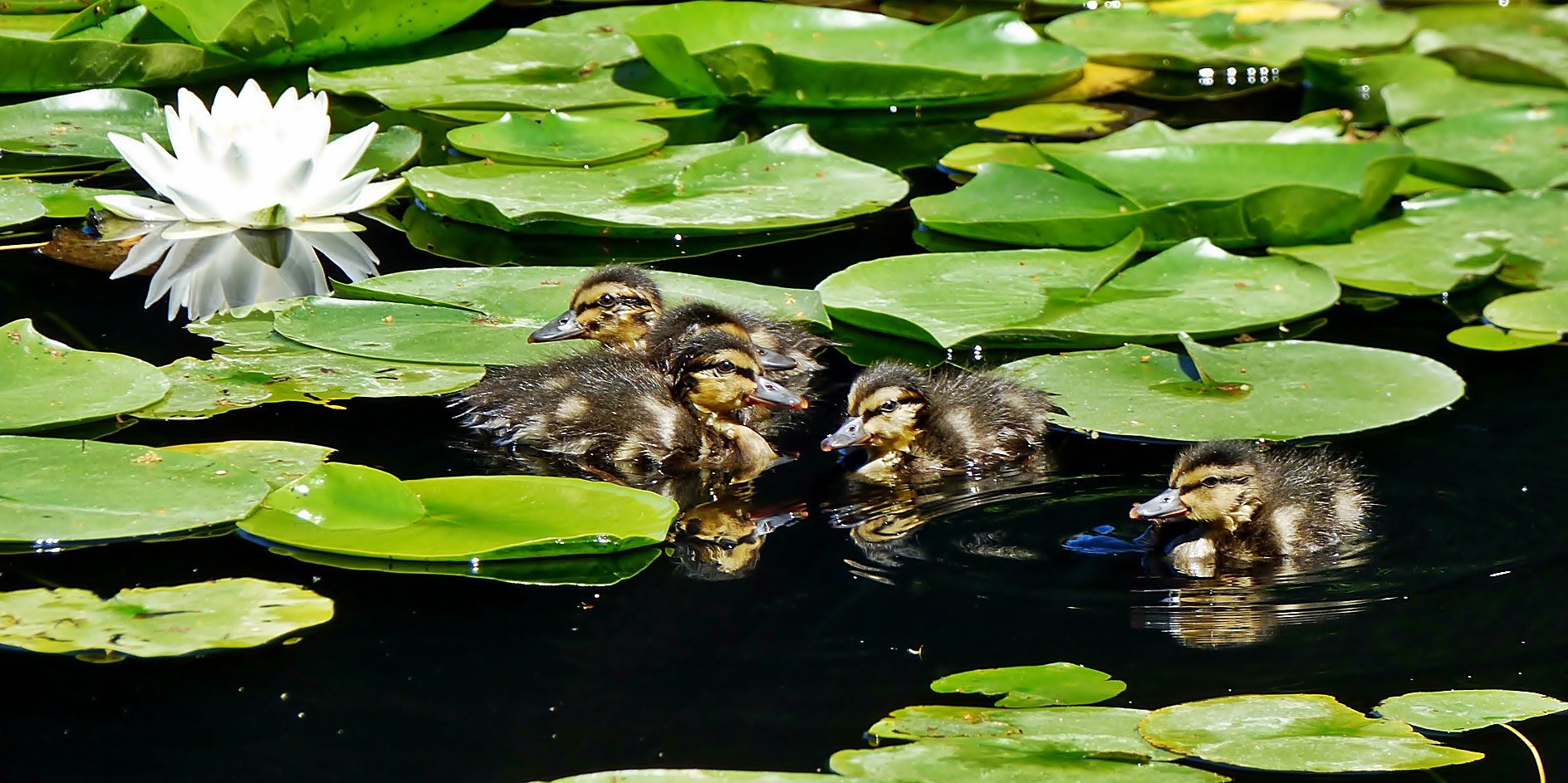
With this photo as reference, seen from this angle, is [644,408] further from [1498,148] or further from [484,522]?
[1498,148]

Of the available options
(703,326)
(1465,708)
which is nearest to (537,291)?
(703,326)

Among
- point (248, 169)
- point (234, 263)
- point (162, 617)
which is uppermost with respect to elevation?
point (248, 169)

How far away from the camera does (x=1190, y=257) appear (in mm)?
4477

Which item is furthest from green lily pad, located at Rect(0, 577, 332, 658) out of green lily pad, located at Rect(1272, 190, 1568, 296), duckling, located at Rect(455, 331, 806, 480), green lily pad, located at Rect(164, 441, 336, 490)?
green lily pad, located at Rect(1272, 190, 1568, 296)

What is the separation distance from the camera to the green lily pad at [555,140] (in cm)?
499

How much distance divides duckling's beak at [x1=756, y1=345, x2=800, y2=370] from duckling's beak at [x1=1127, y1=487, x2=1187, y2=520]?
0.96 meters

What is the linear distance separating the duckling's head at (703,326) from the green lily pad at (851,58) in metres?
2.21

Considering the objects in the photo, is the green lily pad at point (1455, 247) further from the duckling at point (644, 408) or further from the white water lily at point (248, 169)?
the white water lily at point (248, 169)

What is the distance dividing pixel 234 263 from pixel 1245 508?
9.24ft

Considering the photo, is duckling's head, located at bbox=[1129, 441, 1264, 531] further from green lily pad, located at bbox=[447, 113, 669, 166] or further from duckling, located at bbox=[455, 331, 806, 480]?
green lily pad, located at bbox=[447, 113, 669, 166]

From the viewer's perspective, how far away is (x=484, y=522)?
288 cm

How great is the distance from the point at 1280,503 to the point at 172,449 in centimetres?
214

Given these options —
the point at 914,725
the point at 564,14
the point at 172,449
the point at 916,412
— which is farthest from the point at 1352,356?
the point at 564,14

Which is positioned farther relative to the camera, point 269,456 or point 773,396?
point 773,396
